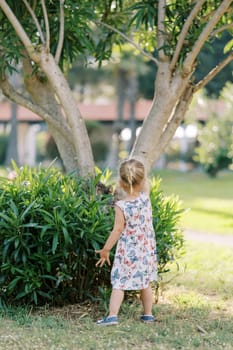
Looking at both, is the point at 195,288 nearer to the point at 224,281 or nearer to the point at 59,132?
the point at 224,281

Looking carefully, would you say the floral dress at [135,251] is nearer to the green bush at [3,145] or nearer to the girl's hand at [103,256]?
the girl's hand at [103,256]

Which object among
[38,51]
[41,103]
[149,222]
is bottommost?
[149,222]

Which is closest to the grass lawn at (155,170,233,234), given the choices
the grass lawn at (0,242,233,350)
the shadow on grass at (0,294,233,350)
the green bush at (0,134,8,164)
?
the grass lawn at (0,242,233,350)

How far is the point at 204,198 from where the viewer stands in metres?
21.9

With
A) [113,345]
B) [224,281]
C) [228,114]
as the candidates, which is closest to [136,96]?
[228,114]

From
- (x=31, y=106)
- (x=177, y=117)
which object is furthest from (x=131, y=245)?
(x=31, y=106)

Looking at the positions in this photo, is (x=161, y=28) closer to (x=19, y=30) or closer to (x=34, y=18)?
(x=34, y=18)

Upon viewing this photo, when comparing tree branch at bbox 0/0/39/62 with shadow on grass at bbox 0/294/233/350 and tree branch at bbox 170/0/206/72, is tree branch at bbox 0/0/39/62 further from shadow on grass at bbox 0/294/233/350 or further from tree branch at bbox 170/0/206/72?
shadow on grass at bbox 0/294/233/350

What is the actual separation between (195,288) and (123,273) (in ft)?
6.96

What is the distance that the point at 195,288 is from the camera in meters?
7.54

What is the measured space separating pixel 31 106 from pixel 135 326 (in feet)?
8.89

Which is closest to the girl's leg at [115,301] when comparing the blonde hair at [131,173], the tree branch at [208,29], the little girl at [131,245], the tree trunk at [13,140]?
the little girl at [131,245]

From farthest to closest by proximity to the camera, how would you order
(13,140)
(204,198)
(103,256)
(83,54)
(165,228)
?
(13,140) < (204,198) < (83,54) < (165,228) < (103,256)

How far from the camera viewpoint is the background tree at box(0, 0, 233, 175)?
6824 mm
